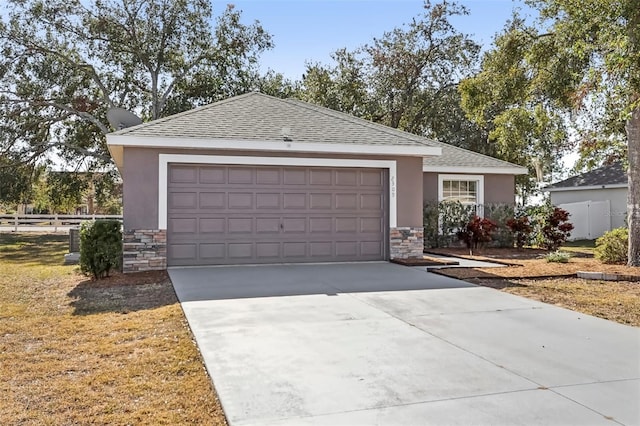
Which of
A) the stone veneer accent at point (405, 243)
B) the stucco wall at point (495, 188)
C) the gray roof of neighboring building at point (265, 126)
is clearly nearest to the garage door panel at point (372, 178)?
the gray roof of neighboring building at point (265, 126)

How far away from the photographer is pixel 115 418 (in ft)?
11.6

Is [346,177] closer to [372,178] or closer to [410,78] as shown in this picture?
[372,178]

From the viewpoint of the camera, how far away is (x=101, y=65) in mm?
26312

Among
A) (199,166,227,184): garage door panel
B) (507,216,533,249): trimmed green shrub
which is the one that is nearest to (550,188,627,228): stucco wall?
(507,216,533,249): trimmed green shrub

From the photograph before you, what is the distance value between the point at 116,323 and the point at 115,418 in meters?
2.94

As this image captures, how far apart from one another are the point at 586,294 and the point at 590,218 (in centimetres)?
1618

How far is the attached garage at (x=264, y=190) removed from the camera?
10406mm

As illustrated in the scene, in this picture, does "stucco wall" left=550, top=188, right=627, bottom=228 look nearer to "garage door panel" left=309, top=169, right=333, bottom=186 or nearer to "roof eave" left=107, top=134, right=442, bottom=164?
"roof eave" left=107, top=134, right=442, bottom=164

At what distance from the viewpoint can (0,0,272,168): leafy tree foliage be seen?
24531 millimetres

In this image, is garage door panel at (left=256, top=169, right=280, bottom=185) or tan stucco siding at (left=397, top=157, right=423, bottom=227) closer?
garage door panel at (left=256, top=169, right=280, bottom=185)

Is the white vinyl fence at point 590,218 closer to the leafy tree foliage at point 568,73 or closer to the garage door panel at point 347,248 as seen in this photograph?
the leafy tree foliage at point 568,73

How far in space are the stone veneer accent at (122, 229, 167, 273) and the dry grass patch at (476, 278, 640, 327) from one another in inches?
241

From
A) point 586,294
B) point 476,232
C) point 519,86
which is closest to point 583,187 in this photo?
point 476,232

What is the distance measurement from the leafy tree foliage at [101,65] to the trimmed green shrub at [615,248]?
19.7 meters
